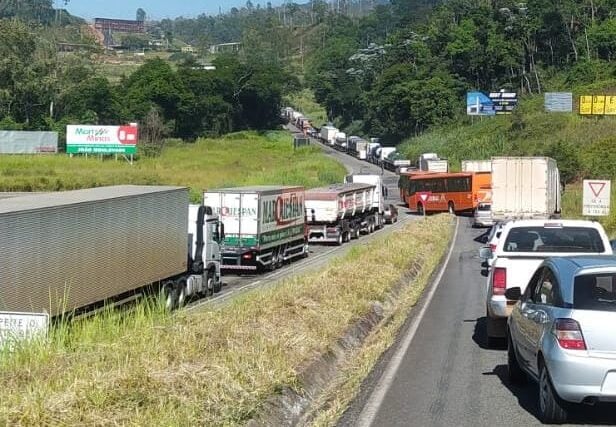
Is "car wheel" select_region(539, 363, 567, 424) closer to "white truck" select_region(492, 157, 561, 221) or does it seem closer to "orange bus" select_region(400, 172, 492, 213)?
"white truck" select_region(492, 157, 561, 221)

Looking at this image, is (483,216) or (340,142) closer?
(483,216)

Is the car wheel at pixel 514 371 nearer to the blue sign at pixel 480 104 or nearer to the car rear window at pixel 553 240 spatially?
the car rear window at pixel 553 240

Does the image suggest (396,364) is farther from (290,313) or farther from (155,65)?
(155,65)

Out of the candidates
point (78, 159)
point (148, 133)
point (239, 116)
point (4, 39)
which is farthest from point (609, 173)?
point (239, 116)

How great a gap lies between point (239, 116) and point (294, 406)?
423 feet

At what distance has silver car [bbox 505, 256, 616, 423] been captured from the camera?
870cm

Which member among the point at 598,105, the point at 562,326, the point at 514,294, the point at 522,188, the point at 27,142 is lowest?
the point at 522,188

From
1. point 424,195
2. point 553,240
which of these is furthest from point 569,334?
point 424,195

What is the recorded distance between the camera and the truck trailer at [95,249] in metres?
15.8

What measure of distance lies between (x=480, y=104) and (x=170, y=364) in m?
90.3

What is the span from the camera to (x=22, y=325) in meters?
10.7

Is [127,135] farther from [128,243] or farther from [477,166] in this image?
[128,243]

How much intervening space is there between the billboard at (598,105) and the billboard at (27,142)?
46.3 m

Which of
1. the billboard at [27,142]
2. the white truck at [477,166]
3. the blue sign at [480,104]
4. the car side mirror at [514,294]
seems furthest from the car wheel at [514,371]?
the blue sign at [480,104]
